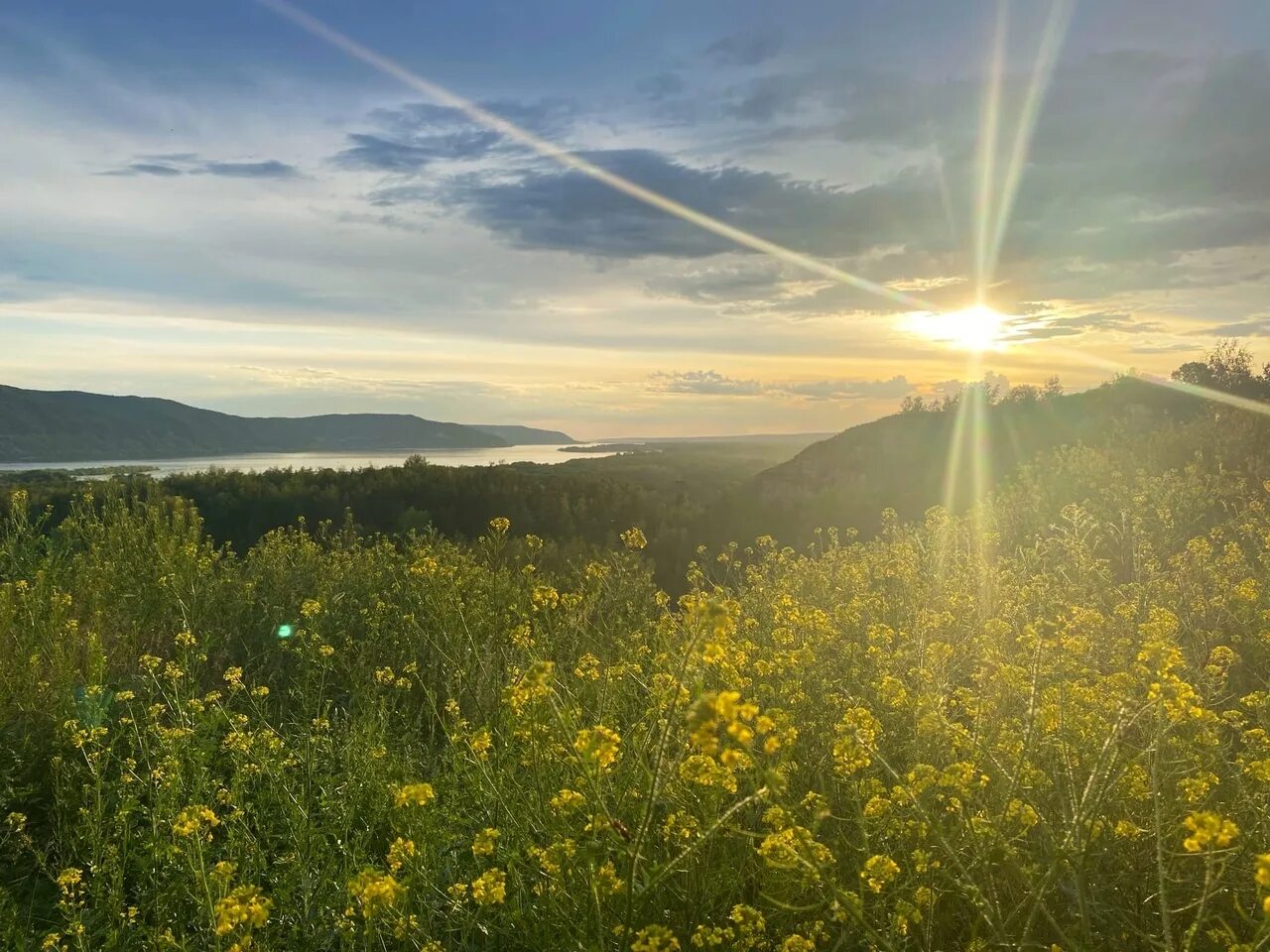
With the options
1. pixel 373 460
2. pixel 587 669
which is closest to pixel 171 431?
pixel 373 460

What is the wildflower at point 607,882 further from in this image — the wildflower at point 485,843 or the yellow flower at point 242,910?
the yellow flower at point 242,910

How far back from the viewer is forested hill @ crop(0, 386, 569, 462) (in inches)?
4739

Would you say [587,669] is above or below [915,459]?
below

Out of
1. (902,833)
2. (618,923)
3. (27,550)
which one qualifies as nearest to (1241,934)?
(902,833)

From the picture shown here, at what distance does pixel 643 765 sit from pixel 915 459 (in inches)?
1107

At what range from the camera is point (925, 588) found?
616 centimetres

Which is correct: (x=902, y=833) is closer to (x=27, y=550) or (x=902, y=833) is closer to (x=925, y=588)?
(x=925, y=588)

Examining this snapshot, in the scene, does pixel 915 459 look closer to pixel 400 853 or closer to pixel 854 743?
pixel 854 743

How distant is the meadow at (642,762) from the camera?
7.89 feet

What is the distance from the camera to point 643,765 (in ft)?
9.51

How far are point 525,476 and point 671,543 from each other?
984 centimetres

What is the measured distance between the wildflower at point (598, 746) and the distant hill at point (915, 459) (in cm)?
1487

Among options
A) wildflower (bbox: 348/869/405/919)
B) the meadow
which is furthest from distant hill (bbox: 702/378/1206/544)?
wildflower (bbox: 348/869/405/919)

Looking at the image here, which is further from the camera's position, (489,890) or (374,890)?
(489,890)
